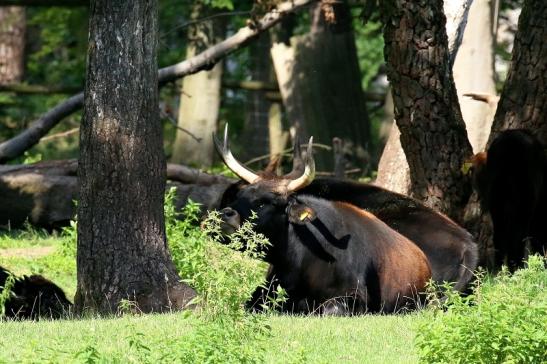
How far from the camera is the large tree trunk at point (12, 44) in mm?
27062

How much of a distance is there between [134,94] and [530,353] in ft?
15.0

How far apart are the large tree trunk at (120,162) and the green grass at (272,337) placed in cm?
67

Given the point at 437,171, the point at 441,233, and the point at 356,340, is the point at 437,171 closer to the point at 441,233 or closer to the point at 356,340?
the point at 441,233

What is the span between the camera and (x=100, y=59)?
1073cm

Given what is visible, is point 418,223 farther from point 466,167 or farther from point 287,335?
point 287,335

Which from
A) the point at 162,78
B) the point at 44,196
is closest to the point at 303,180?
the point at 44,196

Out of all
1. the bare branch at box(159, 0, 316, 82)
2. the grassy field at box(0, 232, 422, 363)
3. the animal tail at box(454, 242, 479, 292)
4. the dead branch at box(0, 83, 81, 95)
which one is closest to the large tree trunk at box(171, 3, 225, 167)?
the dead branch at box(0, 83, 81, 95)

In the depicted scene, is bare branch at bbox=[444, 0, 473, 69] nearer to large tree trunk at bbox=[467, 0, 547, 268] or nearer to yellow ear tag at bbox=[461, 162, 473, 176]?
large tree trunk at bbox=[467, 0, 547, 268]

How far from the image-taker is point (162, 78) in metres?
18.5

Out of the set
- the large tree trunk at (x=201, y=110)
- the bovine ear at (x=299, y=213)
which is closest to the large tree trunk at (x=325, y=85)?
the large tree trunk at (x=201, y=110)

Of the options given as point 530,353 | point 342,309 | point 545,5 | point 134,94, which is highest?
point 545,5

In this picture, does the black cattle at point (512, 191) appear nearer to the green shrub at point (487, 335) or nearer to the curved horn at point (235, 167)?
the curved horn at point (235, 167)

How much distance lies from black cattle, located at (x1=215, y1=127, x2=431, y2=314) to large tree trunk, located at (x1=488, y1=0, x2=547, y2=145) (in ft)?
9.01

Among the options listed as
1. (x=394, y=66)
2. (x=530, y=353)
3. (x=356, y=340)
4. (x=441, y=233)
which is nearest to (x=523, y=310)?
(x=530, y=353)
